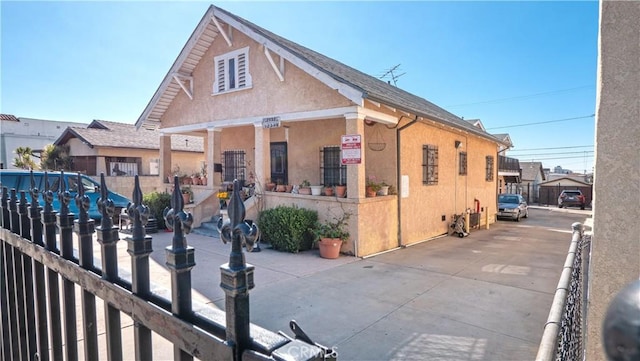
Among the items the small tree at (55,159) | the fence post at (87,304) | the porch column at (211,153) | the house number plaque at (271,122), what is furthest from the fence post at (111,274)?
the small tree at (55,159)

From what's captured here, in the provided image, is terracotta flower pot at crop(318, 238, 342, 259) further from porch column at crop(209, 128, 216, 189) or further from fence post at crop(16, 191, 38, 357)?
fence post at crop(16, 191, 38, 357)

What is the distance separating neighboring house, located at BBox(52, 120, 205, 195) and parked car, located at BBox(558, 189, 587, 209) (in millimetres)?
28605

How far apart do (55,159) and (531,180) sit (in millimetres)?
45639

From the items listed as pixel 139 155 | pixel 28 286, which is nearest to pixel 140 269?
pixel 28 286

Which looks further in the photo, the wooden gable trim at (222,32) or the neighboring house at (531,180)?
→ the neighboring house at (531,180)

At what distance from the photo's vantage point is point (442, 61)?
59.3 feet

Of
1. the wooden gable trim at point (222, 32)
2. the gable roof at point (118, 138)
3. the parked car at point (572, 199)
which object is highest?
the wooden gable trim at point (222, 32)

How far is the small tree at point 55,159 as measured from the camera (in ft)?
61.6

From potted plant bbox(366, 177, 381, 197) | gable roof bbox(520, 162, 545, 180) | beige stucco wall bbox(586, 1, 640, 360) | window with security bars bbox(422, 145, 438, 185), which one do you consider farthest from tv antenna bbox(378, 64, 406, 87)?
gable roof bbox(520, 162, 545, 180)

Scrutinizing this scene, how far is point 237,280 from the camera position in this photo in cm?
92

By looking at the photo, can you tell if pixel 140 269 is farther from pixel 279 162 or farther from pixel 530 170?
pixel 530 170

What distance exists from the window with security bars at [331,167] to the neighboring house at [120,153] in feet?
30.0

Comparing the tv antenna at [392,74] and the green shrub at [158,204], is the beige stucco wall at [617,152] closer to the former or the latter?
A: the green shrub at [158,204]

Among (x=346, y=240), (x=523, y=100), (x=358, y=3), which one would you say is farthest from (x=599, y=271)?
(x=523, y=100)
